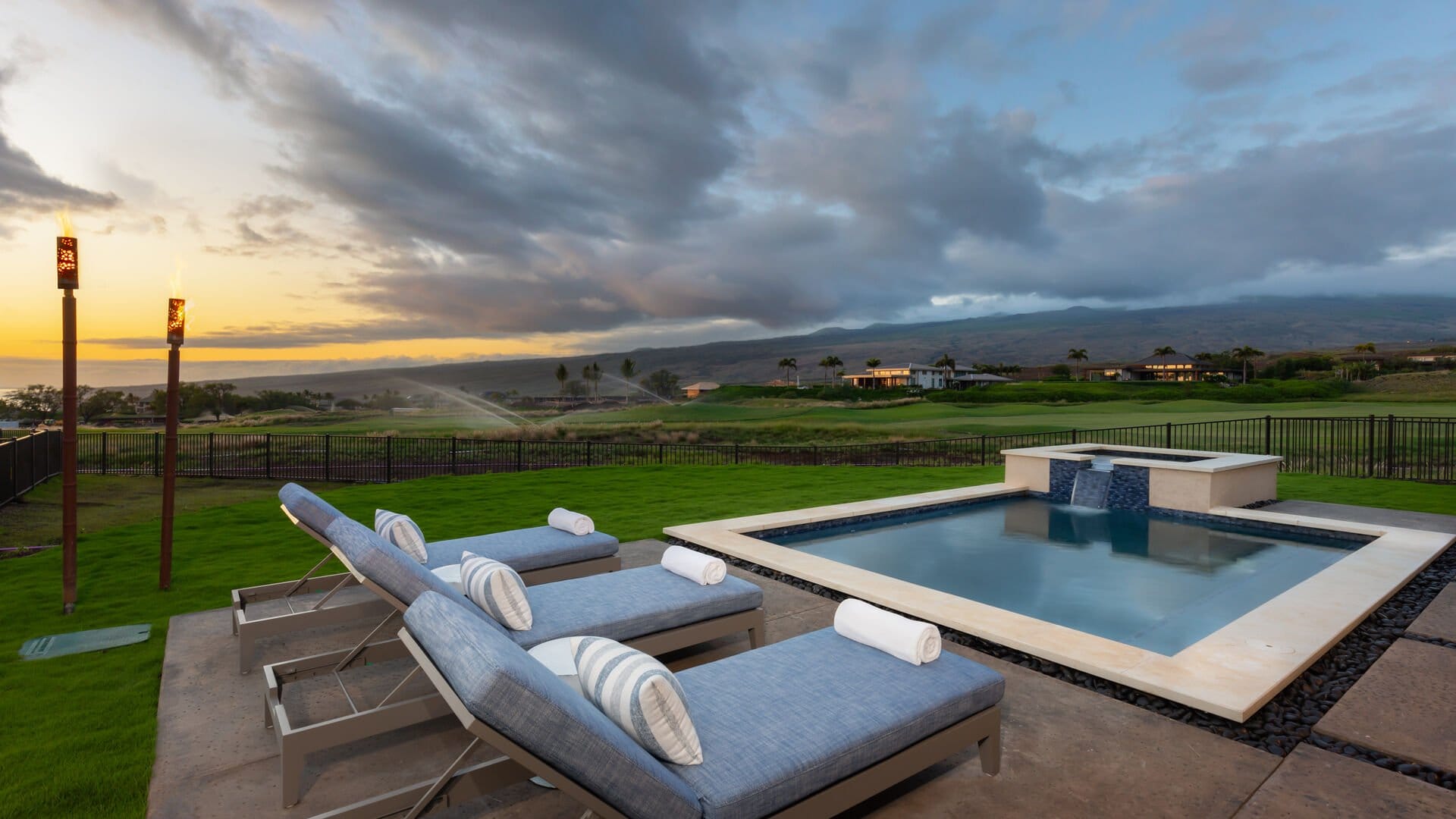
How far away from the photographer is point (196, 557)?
275 inches

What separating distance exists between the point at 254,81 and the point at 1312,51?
3445 cm

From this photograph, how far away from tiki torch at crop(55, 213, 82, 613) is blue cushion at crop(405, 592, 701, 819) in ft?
16.8

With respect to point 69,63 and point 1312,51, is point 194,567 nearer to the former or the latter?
point 69,63

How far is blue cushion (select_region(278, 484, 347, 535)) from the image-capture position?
416cm

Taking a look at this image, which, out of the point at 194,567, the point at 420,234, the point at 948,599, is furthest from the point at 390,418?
the point at 948,599

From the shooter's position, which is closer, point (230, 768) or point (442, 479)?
point (230, 768)

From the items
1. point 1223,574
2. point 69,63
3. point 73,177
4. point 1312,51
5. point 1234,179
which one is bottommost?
point 1223,574

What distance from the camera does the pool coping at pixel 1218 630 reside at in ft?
11.7

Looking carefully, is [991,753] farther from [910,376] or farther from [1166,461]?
[910,376]

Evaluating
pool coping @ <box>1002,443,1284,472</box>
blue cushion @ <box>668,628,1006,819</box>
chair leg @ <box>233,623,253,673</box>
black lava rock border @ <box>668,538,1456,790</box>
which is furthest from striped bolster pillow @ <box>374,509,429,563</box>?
pool coping @ <box>1002,443,1284,472</box>

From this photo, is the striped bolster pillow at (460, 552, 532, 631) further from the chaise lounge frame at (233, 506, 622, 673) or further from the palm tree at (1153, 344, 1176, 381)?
the palm tree at (1153, 344, 1176, 381)

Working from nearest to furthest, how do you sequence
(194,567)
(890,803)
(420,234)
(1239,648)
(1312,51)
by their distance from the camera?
(890,803), (1239,648), (194,567), (420,234), (1312,51)

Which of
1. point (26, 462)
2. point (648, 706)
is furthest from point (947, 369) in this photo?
point (648, 706)

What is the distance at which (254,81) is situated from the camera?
36.2 feet
